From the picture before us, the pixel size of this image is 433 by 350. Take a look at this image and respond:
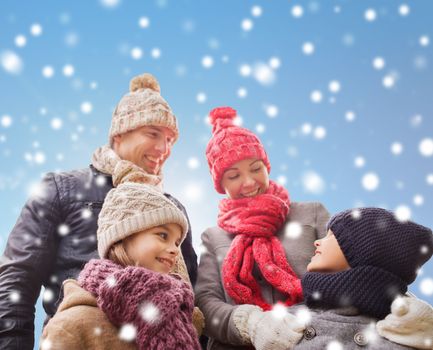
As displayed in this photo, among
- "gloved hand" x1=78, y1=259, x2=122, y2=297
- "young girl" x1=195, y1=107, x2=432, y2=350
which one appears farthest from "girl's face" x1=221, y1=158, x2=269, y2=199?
"gloved hand" x1=78, y1=259, x2=122, y2=297

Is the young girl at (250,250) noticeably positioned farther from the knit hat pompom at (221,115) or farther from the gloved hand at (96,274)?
the gloved hand at (96,274)

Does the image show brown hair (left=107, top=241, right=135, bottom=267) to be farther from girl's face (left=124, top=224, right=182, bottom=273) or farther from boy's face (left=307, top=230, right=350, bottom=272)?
boy's face (left=307, top=230, right=350, bottom=272)

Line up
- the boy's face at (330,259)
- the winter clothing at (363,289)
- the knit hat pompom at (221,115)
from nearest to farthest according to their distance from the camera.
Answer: the winter clothing at (363,289) < the boy's face at (330,259) < the knit hat pompom at (221,115)

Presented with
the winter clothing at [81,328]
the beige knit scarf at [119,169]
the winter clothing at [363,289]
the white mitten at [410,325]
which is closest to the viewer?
the winter clothing at [81,328]

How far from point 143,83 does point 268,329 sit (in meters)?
1.64

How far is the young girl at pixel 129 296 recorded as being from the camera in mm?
1420

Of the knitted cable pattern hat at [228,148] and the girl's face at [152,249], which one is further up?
the knitted cable pattern hat at [228,148]

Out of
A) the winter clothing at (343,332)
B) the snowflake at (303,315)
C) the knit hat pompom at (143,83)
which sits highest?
the knit hat pompom at (143,83)

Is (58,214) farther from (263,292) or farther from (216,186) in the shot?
(263,292)

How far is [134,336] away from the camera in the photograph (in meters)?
1.47

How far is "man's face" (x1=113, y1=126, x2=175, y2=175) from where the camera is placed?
2432 mm

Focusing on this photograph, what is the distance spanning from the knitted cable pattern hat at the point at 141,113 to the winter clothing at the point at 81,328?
1147mm

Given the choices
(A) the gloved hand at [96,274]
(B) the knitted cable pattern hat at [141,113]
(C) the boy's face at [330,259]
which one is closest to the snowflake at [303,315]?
(C) the boy's face at [330,259]

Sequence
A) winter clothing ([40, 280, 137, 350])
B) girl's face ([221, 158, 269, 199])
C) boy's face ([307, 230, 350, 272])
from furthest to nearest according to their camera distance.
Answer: girl's face ([221, 158, 269, 199])
boy's face ([307, 230, 350, 272])
winter clothing ([40, 280, 137, 350])
